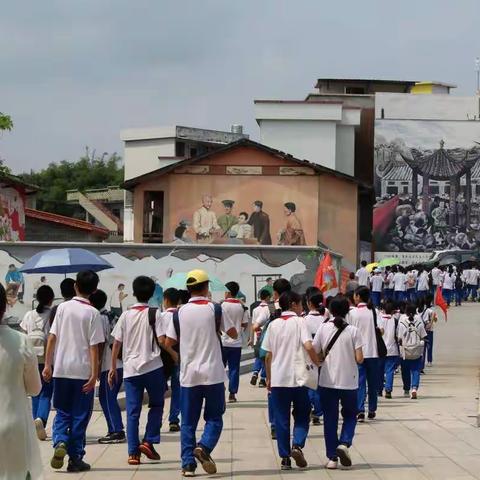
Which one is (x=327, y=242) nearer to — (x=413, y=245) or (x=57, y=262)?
(x=413, y=245)

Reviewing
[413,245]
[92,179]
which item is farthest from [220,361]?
[92,179]

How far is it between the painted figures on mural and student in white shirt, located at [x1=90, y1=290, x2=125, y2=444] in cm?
4255

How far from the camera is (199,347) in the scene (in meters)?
10.2

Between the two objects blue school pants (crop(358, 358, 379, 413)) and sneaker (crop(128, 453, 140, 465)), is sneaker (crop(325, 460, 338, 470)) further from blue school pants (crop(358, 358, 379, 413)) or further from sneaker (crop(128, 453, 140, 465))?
blue school pants (crop(358, 358, 379, 413))

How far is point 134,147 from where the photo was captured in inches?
2514

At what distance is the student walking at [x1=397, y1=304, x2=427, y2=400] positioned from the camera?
1844cm

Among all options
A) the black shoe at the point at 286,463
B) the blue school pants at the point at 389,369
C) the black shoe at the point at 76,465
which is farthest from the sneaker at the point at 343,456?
the blue school pants at the point at 389,369

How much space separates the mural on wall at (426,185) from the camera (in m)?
54.4

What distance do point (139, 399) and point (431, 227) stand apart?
45056 millimetres

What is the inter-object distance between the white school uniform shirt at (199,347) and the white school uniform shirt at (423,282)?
3053cm

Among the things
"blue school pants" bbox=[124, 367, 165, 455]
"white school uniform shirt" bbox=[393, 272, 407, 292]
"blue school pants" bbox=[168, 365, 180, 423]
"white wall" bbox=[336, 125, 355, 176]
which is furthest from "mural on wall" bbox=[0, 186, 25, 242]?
"blue school pants" bbox=[124, 367, 165, 455]

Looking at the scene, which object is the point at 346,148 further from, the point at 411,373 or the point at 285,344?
the point at 285,344

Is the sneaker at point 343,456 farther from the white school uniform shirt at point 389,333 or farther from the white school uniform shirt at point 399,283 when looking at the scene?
the white school uniform shirt at point 399,283

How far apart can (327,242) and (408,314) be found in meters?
28.5
